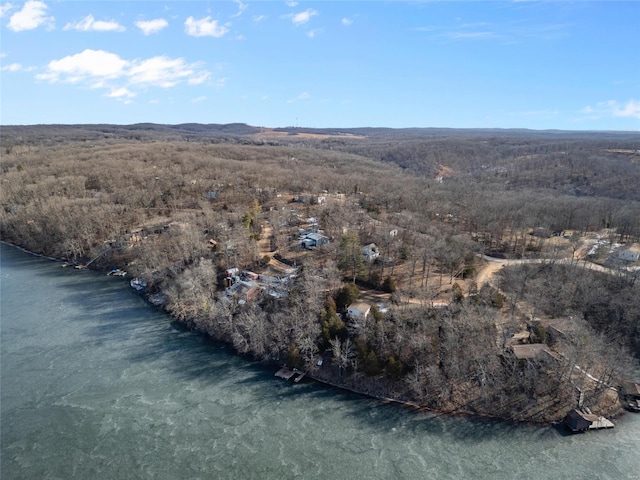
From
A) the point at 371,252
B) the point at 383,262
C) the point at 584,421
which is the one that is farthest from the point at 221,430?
the point at 371,252

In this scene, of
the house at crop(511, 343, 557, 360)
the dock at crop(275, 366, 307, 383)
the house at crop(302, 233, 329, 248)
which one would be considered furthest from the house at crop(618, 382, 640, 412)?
the house at crop(302, 233, 329, 248)

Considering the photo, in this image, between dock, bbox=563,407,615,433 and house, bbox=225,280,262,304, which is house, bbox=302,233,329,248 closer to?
house, bbox=225,280,262,304

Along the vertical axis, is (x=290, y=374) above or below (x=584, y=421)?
below

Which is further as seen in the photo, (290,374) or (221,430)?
(290,374)

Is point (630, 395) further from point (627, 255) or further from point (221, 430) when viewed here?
point (221, 430)

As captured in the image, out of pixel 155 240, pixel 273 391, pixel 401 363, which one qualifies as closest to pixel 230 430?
pixel 273 391

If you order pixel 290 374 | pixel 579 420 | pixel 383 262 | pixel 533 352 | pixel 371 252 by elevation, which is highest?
pixel 371 252
